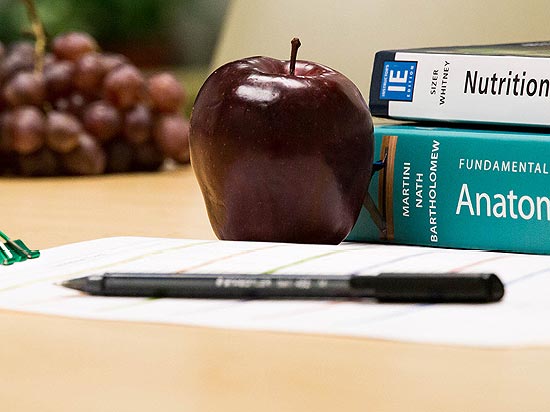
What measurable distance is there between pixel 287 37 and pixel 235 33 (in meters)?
0.09

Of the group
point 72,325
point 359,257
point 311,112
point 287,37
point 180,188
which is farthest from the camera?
point 287,37

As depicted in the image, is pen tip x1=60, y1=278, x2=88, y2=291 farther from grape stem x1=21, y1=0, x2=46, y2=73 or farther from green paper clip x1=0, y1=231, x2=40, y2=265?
grape stem x1=21, y1=0, x2=46, y2=73

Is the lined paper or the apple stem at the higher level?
the apple stem

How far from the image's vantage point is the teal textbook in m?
0.71

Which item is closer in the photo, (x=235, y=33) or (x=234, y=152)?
(x=234, y=152)

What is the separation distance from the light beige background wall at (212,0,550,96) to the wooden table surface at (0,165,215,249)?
0.22 m

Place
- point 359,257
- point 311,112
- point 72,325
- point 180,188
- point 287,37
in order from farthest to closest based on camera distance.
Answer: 1. point 287,37
2. point 180,188
3. point 311,112
4. point 359,257
5. point 72,325

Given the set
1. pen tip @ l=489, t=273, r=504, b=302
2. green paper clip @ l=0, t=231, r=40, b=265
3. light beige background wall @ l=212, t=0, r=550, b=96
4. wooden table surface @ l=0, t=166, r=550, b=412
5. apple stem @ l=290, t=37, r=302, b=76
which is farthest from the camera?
light beige background wall @ l=212, t=0, r=550, b=96

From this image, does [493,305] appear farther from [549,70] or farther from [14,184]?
[14,184]

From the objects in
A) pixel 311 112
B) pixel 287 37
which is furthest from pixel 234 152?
pixel 287 37

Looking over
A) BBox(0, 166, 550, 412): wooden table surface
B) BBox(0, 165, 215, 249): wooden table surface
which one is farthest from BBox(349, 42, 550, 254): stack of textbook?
BBox(0, 166, 550, 412): wooden table surface

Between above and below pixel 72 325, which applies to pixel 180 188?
below

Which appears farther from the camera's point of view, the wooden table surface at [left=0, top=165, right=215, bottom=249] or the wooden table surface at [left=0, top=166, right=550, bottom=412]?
the wooden table surface at [left=0, top=165, right=215, bottom=249]

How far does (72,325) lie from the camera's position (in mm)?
479
